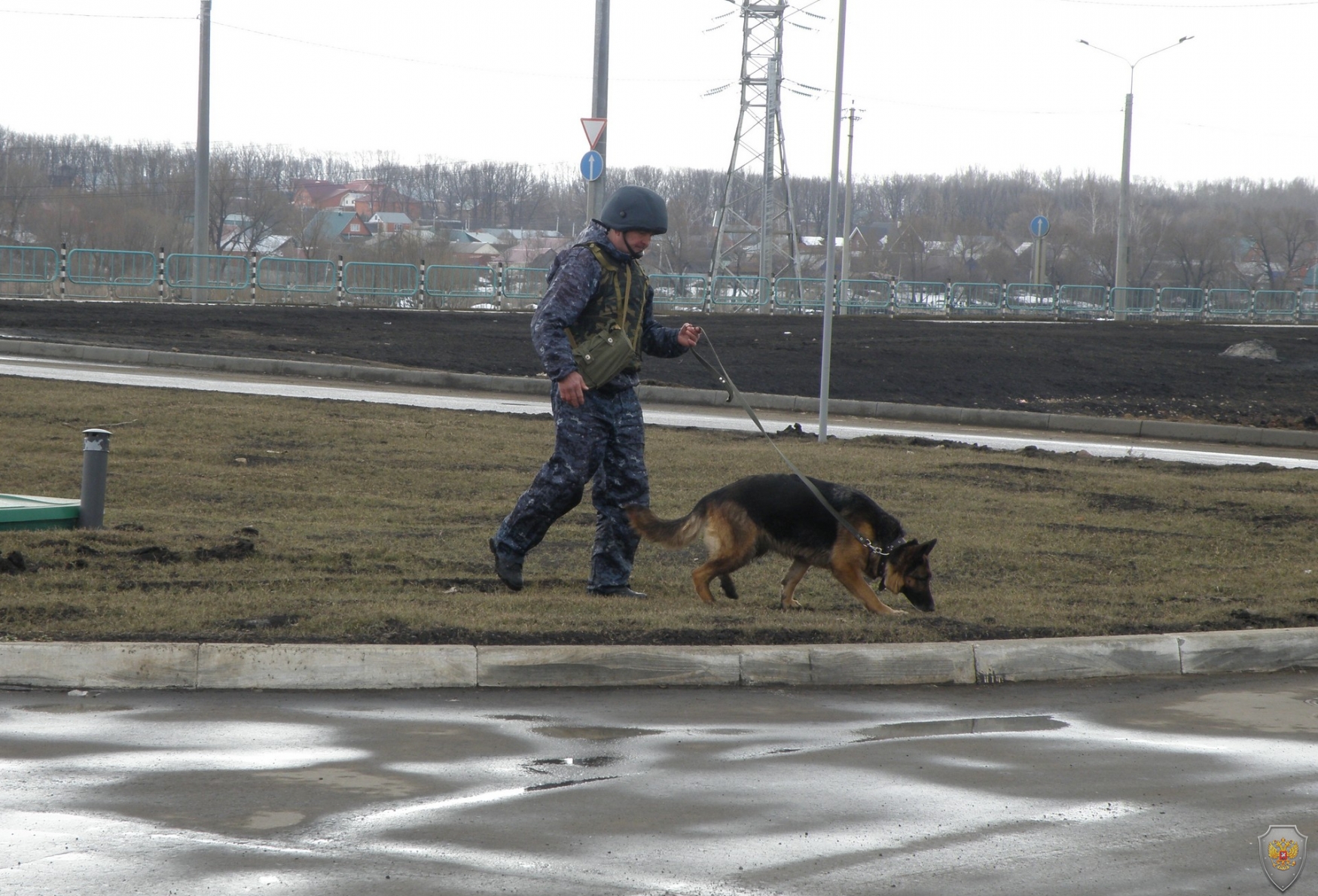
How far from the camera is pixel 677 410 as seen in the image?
1839cm

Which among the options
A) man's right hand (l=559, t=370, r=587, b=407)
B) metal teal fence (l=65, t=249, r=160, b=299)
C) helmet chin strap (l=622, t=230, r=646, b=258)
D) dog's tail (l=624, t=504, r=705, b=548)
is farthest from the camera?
metal teal fence (l=65, t=249, r=160, b=299)

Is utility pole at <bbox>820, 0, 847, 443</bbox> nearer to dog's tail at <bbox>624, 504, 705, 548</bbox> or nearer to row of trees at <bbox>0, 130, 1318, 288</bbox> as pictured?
dog's tail at <bbox>624, 504, 705, 548</bbox>

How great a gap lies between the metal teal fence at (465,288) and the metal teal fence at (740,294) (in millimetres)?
7240

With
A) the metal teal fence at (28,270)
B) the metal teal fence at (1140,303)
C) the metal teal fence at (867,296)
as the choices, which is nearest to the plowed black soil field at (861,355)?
the metal teal fence at (28,270)

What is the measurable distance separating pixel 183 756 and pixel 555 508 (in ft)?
8.64

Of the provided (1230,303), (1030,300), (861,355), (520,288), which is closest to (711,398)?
(861,355)

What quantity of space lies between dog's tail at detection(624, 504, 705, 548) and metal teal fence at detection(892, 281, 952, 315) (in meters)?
42.5

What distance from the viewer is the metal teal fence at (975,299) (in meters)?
49.7

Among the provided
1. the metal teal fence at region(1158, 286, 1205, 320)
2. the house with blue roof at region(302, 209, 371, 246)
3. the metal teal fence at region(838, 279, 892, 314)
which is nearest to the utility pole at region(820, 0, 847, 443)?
the metal teal fence at region(838, 279, 892, 314)

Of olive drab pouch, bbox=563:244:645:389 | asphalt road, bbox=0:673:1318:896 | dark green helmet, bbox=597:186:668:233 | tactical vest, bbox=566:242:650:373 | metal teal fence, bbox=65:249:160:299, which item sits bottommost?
asphalt road, bbox=0:673:1318:896

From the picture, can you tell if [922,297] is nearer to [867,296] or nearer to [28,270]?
[867,296]

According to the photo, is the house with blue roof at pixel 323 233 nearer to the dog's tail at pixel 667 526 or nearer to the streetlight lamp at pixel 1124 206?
the streetlight lamp at pixel 1124 206

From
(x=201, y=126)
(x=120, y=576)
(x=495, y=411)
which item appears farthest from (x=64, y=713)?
(x=201, y=126)

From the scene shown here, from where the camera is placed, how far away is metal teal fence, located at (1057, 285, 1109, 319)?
170 ft
